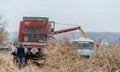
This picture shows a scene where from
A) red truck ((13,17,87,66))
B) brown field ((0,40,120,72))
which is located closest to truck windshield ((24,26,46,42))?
Answer: red truck ((13,17,87,66))

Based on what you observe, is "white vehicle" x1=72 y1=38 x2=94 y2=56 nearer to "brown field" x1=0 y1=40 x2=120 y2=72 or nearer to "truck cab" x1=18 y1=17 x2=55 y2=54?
"brown field" x1=0 y1=40 x2=120 y2=72

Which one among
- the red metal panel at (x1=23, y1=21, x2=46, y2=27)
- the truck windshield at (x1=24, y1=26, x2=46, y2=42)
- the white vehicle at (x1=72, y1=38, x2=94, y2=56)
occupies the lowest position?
the truck windshield at (x1=24, y1=26, x2=46, y2=42)

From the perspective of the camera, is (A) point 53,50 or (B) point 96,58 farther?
(A) point 53,50

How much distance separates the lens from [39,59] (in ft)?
81.1

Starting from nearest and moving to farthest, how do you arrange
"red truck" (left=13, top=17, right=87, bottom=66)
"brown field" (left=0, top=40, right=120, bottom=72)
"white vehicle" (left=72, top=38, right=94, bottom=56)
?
1. "brown field" (left=0, top=40, right=120, bottom=72)
2. "white vehicle" (left=72, top=38, right=94, bottom=56)
3. "red truck" (left=13, top=17, right=87, bottom=66)

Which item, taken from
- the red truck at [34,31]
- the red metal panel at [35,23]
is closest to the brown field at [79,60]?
the red truck at [34,31]

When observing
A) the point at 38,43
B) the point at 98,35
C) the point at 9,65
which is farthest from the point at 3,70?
the point at 38,43

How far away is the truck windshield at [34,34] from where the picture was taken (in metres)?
26.9

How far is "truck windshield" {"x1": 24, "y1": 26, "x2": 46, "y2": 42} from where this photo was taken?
2692cm

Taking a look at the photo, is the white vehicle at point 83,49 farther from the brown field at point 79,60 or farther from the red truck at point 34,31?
the red truck at point 34,31

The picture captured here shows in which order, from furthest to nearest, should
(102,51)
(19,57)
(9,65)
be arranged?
(19,57), (9,65), (102,51)

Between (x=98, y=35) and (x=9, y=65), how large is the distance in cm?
494

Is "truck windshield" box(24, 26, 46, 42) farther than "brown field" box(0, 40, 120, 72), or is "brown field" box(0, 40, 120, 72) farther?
"truck windshield" box(24, 26, 46, 42)

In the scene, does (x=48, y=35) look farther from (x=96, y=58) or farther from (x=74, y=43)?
(x=96, y=58)
